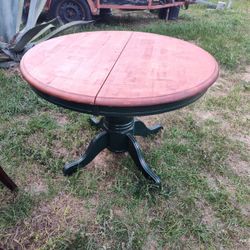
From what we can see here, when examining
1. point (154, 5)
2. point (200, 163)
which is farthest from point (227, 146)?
point (154, 5)

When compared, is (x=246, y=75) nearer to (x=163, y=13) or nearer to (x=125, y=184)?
(x=125, y=184)

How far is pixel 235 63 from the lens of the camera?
3.37 m

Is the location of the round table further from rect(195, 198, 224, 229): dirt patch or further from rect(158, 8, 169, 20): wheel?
rect(158, 8, 169, 20): wheel

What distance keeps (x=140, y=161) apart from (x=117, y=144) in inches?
7.5

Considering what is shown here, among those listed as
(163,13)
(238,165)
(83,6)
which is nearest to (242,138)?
(238,165)

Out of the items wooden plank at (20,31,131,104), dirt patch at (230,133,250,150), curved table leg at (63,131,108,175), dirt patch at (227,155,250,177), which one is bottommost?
dirt patch at (230,133,250,150)

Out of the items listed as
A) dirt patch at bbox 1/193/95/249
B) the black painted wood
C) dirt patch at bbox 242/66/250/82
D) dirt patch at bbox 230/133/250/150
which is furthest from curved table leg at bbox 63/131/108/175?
dirt patch at bbox 242/66/250/82

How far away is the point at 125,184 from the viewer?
168 cm

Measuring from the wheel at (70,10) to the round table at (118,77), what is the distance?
2.56 m

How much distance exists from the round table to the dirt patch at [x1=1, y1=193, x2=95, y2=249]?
8.9 inches

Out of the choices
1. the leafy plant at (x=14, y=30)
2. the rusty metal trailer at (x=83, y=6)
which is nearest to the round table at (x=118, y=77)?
the leafy plant at (x=14, y=30)

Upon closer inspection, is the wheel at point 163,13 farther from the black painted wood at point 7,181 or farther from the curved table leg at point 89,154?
the black painted wood at point 7,181

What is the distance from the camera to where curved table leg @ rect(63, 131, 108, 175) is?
1.71 metres

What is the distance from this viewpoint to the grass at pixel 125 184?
1417mm
